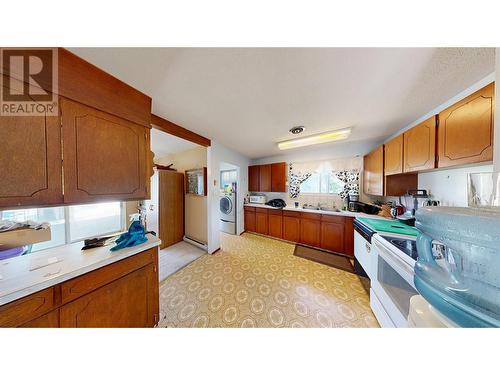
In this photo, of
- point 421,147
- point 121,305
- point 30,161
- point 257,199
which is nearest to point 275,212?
point 257,199

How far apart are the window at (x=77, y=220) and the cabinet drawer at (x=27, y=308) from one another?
1.92m

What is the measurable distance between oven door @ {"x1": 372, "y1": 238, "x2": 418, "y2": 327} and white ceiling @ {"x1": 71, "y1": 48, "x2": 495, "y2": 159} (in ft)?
4.39

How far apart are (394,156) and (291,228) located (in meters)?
1.98

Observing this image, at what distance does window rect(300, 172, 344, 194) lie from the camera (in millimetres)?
2932

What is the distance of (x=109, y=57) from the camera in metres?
0.86

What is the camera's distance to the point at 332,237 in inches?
98.6

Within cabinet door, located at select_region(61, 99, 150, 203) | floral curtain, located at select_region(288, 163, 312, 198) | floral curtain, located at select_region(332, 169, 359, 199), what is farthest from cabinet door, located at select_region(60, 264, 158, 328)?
floral curtain, located at select_region(332, 169, 359, 199)

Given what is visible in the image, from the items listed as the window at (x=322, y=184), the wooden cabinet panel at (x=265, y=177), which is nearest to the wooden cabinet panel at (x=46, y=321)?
the wooden cabinet panel at (x=265, y=177)

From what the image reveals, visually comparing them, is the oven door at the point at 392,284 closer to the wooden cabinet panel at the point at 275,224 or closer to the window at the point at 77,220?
the wooden cabinet panel at the point at 275,224

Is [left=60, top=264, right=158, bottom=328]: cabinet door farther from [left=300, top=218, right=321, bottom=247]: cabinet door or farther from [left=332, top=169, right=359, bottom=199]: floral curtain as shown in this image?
[left=332, top=169, right=359, bottom=199]: floral curtain

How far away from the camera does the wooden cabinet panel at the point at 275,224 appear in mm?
3064
